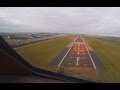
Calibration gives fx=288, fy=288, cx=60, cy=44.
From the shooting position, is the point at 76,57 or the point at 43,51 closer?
the point at 76,57

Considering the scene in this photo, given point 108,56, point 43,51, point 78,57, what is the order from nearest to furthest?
point 78,57, point 108,56, point 43,51

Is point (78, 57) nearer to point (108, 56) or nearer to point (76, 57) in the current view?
point (76, 57)

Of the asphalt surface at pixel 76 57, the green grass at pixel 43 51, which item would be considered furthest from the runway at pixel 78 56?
the green grass at pixel 43 51

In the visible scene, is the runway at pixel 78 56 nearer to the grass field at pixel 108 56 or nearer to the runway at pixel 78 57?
the runway at pixel 78 57

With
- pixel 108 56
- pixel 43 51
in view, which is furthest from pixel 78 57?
pixel 43 51

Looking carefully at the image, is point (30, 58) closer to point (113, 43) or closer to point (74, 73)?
point (74, 73)

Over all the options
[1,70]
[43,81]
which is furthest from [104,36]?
[1,70]

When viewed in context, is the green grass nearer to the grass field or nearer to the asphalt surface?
the asphalt surface
